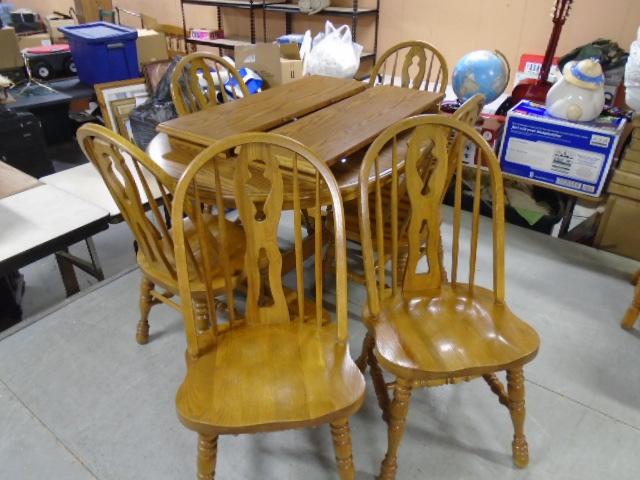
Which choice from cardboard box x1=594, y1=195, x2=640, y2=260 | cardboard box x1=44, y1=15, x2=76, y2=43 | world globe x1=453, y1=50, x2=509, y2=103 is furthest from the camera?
cardboard box x1=44, y1=15, x2=76, y2=43

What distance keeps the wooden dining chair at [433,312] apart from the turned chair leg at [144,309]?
84cm

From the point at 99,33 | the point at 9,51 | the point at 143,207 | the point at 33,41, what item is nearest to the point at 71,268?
the point at 143,207

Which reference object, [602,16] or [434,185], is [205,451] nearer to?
[434,185]

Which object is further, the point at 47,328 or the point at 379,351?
the point at 47,328

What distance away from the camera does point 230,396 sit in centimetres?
108

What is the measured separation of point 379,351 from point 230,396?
1.28 ft

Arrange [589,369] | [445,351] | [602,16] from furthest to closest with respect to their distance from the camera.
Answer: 1. [602,16]
2. [589,369]
3. [445,351]

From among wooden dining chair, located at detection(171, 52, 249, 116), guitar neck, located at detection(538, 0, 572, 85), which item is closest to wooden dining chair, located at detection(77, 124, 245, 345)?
wooden dining chair, located at detection(171, 52, 249, 116)

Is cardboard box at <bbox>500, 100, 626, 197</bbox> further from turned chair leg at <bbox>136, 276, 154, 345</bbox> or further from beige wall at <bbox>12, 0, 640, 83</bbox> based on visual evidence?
turned chair leg at <bbox>136, 276, 154, 345</bbox>

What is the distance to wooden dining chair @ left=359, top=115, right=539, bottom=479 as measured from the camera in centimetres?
119

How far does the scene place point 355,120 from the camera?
1.70m

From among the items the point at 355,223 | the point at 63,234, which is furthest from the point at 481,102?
the point at 63,234

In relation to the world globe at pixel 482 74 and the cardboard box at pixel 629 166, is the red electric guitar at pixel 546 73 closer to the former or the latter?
the world globe at pixel 482 74

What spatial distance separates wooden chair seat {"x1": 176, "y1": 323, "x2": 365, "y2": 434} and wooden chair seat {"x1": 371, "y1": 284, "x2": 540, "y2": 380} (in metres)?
0.13
